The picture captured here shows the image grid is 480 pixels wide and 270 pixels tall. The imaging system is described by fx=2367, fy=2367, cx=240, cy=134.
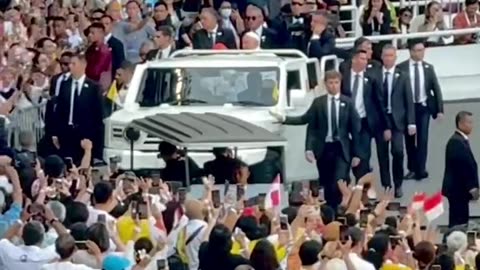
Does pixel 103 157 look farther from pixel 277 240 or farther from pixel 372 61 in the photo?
pixel 277 240

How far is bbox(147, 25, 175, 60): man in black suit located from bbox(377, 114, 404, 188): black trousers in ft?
10.1

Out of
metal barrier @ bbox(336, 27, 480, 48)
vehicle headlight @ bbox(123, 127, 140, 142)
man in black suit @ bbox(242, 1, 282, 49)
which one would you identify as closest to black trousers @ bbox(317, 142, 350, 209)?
vehicle headlight @ bbox(123, 127, 140, 142)

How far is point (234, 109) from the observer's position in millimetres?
27016

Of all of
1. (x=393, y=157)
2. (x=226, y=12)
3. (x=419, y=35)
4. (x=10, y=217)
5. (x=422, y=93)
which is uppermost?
(x=10, y=217)

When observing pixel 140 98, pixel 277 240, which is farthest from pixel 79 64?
pixel 277 240

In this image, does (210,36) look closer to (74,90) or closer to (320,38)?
(320,38)

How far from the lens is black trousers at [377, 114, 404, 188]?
28.5 metres

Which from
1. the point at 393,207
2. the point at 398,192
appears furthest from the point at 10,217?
the point at 398,192

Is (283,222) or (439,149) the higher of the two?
(283,222)

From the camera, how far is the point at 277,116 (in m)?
27.0

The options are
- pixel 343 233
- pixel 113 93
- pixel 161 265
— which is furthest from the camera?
pixel 113 93

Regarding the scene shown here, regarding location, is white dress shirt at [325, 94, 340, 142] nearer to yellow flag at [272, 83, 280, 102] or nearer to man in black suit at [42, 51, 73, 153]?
yellow flag at [272, 83, 280, 102]

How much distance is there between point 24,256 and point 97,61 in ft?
39.7

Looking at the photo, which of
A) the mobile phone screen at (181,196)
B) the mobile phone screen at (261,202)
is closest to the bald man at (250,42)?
the mobile phone screen at (261,202)
